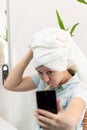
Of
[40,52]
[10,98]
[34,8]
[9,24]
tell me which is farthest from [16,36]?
[40,52]

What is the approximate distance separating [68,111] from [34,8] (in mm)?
888

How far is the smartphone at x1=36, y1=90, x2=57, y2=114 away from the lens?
3.08 ft

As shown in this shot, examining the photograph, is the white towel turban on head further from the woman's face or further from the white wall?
the white wall

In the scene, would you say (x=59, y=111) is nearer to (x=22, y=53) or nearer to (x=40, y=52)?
(x=40, y=52)

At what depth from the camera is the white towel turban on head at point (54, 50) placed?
1.00 metres

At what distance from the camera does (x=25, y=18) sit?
5.42ft

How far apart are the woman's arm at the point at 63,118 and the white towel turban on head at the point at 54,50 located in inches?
6.0

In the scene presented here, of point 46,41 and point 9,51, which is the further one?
point 9,51

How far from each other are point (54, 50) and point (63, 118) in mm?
253

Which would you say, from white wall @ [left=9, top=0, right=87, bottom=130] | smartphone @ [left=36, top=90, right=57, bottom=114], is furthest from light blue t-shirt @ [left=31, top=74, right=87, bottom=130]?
white wall @ [left=9, top=0, right=87, bottom=130]

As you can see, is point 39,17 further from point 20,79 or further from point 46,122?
point 46,122

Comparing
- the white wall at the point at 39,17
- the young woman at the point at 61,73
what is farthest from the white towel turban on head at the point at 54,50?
the white wall at the point at 39,17

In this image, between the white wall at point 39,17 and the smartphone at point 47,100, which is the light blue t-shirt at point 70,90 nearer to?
the smartphone at point 47,100

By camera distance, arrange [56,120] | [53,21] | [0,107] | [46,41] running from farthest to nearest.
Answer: [0,107]
[53,21]
[46,41]
[56,120]
